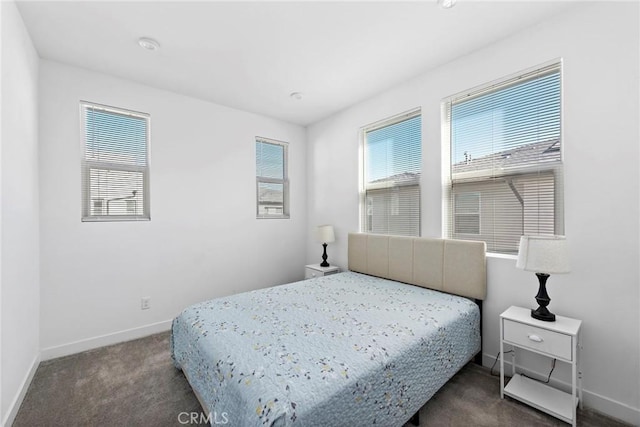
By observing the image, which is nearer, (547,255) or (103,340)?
(547,255)

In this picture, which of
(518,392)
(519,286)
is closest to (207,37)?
(519,286)

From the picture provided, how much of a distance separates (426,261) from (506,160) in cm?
112

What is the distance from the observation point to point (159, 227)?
10.1ft

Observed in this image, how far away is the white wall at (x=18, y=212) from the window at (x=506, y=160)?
10.9 ft

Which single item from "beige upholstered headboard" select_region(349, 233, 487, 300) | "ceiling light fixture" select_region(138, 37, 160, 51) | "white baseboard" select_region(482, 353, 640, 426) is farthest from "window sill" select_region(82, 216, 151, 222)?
"white baseboard" select_region(482, 353, 640, 426)

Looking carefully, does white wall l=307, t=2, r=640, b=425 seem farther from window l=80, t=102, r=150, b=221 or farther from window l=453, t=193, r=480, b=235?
window l=80, t=102, r=150, b=221

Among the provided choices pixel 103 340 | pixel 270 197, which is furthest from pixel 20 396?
pixel 270 197

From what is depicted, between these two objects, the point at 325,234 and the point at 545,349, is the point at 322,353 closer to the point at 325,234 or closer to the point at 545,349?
the point at 545,349

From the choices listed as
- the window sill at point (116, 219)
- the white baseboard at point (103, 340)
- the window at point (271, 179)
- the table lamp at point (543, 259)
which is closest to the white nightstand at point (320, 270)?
the window at point (271, 179)

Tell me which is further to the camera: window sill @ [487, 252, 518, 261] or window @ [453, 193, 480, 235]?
window @ [453, 193, 480, 235]

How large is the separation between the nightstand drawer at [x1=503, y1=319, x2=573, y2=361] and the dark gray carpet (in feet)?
1.34

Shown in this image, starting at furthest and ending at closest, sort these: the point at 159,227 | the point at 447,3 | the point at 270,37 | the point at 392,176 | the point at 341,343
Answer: the point at 392,176
the point at 159,227
the point at 270,37
the point at 447,3
the point at 341,343

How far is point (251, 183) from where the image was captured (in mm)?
3801

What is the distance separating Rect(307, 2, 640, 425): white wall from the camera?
67.4 inches
